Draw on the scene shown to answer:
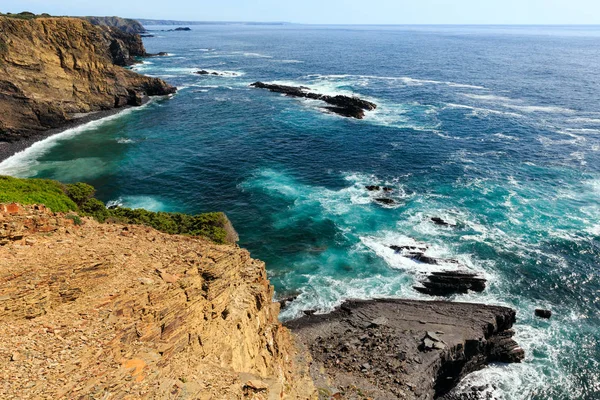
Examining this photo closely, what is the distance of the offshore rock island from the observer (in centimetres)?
1555

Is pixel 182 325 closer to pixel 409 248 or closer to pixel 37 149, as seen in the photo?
pixel 409 248

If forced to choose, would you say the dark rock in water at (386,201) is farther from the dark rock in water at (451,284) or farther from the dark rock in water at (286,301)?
the dark rock in water at (286,301)

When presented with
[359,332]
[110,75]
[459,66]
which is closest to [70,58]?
[110,75]

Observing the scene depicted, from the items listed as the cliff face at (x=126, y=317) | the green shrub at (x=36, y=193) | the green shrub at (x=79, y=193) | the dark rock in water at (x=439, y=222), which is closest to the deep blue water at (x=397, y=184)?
the dark rock in water at (x=439, y=222)

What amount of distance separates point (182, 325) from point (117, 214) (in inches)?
1277

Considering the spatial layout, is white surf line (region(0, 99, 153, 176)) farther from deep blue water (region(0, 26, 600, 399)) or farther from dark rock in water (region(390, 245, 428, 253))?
dark rock in water (region(390, 245, 428, 253))

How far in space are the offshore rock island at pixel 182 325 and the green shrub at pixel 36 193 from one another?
0.34 metres

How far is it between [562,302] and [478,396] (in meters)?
17.2

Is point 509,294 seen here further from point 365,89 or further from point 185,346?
point 365,89

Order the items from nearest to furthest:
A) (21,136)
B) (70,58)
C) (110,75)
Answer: (21,136), (70,58), (110,75)

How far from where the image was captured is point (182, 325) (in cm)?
1911

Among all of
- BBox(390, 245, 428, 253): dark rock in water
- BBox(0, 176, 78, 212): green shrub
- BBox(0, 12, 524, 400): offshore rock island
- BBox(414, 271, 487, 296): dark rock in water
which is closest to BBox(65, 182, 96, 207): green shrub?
BBox(0, 176, 78, 212): green shrub

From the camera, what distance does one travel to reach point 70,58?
91.6 metres

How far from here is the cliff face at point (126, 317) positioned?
14969 mm
